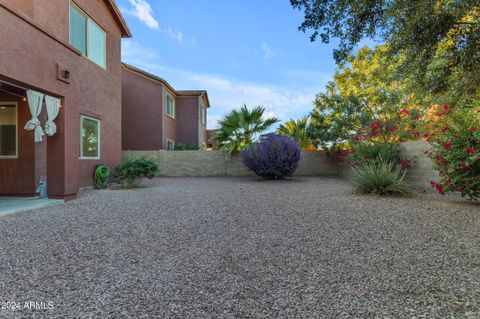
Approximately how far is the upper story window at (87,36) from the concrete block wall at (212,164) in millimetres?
5997

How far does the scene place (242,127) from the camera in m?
13.6

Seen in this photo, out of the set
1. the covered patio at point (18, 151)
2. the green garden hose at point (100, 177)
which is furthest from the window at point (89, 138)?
the covered patio at point (18, 151)

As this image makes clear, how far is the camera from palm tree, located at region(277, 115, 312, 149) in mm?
17816

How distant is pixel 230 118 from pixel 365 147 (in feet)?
19.3

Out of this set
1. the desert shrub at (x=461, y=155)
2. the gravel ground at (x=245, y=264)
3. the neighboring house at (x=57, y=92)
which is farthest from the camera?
the neighboring house at (x=57, y=92)

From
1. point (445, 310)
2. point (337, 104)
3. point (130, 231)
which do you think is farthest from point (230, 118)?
point (445, 310)

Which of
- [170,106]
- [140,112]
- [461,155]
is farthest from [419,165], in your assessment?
[170,106]

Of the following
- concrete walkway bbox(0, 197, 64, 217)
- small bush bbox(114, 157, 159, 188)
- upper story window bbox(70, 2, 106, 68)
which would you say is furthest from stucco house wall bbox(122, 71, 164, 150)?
concrete walkway bbox(0, 197, 64, 217)

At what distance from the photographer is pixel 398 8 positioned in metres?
5.23

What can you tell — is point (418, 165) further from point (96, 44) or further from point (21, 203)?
point (96, 44)

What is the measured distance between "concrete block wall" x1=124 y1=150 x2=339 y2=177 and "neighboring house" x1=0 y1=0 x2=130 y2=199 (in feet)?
13.6

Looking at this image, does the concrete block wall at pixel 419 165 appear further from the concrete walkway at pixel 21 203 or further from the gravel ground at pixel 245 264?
the concrete walkway at pixel 21 203

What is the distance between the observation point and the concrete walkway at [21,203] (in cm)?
573

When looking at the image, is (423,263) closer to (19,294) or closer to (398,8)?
(19,294)
